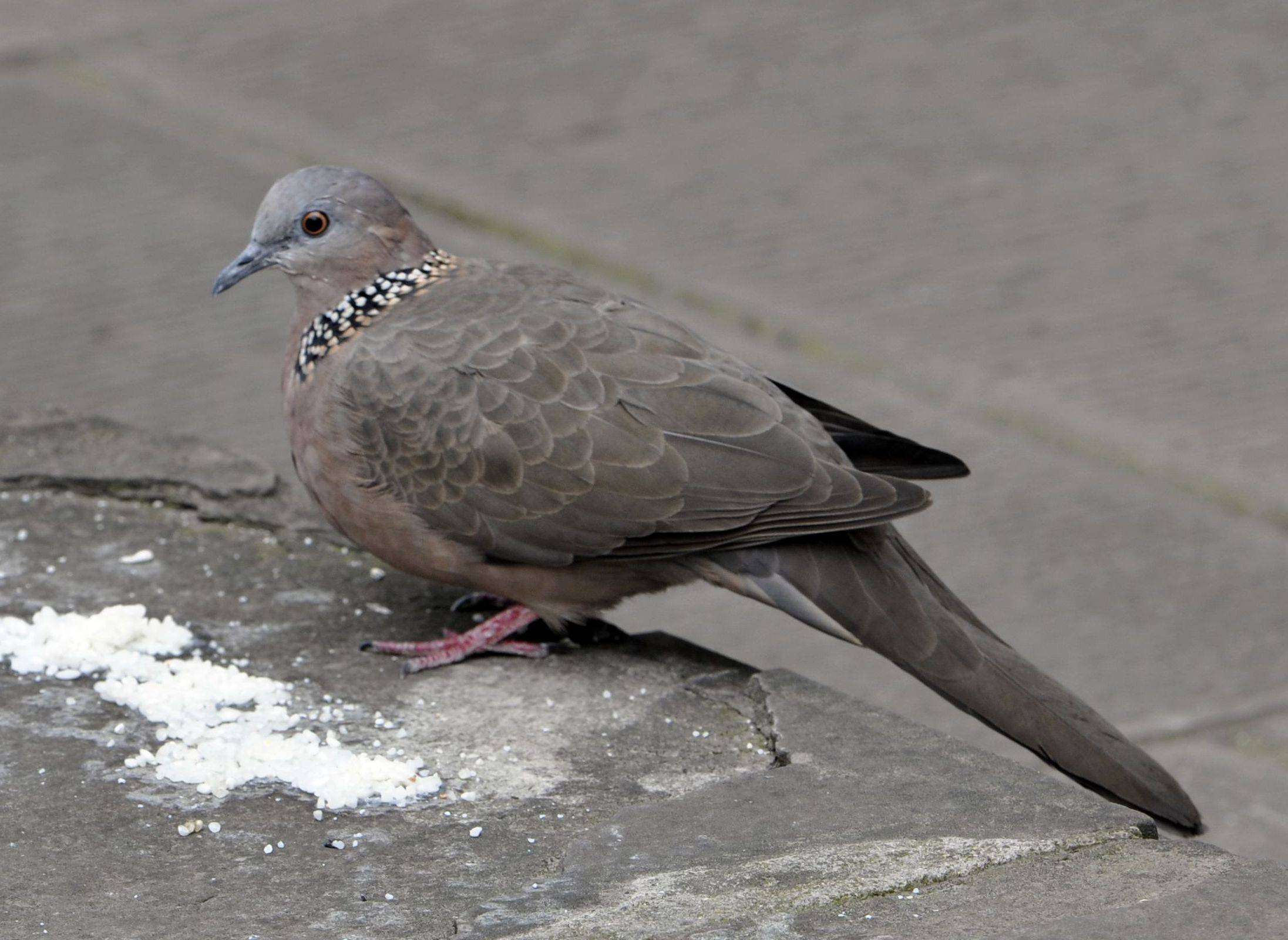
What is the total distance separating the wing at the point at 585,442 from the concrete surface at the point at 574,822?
252 mm

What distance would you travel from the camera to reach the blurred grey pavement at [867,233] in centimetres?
465

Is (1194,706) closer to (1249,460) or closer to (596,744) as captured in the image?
(1249,460)

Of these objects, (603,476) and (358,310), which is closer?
(603,476)

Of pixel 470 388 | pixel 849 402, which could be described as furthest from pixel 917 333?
pixel 470 388

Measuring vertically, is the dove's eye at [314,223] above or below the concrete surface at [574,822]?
above

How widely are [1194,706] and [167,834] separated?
2.58m

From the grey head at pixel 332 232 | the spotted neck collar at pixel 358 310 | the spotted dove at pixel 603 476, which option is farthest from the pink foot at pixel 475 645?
the grey head at pixel 332 232

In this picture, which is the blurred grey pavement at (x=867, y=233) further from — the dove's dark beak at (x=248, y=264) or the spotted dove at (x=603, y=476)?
the spotted dove at (x=603, y=476)

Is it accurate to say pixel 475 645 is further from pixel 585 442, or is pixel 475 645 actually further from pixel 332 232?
pixel 332 232

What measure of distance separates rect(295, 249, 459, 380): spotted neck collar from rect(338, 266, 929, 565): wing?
0.10m

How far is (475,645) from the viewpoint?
10.3 ft

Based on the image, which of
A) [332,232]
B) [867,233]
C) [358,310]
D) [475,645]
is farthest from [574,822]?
[867,233]

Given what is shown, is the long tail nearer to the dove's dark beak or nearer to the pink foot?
the pink foot

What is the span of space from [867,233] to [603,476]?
3.61 meters
